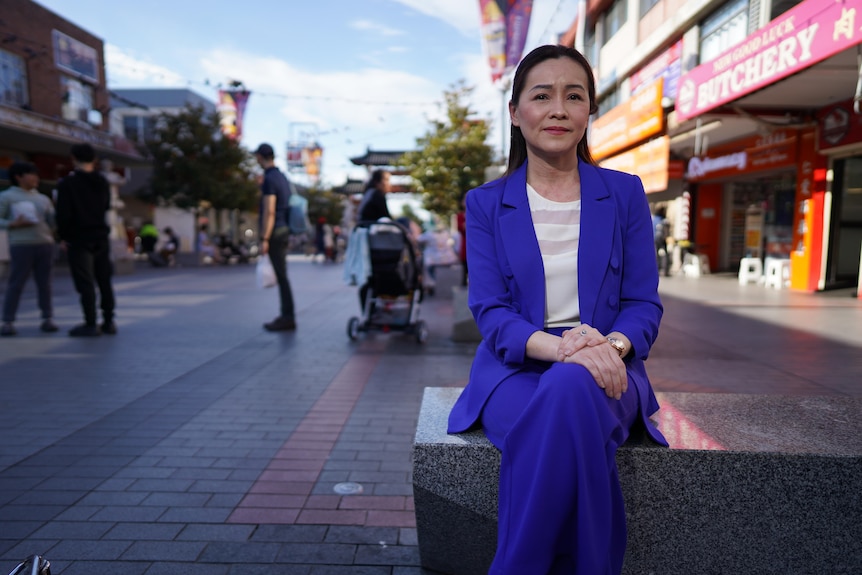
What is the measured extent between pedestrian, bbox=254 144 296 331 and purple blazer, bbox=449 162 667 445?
530 cm

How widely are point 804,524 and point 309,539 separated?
1.77m

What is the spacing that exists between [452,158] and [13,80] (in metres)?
14.7

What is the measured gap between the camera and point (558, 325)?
1.99 metres

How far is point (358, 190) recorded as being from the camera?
1891 inches

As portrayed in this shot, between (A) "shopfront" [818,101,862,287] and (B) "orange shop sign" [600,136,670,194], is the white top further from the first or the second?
(A) "shopfront" [818,101,862,287]

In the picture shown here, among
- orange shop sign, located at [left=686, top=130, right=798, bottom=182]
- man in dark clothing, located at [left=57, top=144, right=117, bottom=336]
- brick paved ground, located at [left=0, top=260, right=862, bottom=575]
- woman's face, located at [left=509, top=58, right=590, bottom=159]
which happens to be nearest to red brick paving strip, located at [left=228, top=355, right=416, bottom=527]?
brick paved ground, located at [left=0, top=260, right=862, bottom=575]

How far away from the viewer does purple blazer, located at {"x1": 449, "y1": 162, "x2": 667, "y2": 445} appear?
6.20 feet

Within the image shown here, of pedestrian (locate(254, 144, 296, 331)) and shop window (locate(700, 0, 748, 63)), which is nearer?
pedestrian (locate(254, 144, 296, 331))

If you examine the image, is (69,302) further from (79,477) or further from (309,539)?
(309,539)

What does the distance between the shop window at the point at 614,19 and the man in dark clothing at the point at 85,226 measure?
57.8 ft

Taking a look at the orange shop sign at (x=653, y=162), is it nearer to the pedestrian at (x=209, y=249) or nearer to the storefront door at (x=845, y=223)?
the storefront door at (x=845, y=223)

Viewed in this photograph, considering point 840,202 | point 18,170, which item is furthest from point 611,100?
point 18,170

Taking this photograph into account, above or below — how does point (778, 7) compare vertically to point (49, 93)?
below

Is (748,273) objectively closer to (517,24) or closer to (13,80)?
(517,24)
